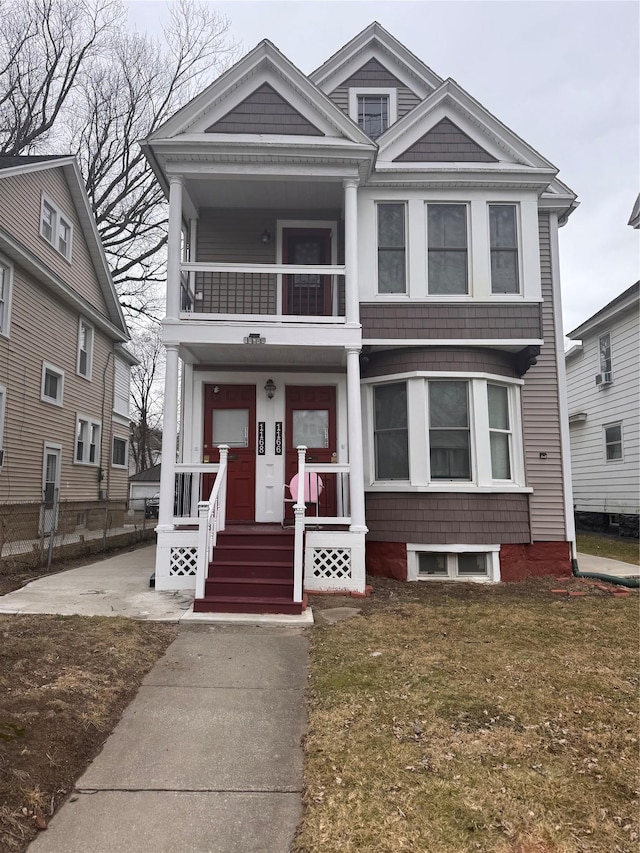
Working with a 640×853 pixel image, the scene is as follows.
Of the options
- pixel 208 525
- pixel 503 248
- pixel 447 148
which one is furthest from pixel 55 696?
pixel 447 148

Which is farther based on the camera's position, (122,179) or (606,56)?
(122,179)

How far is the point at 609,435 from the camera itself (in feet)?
53.4

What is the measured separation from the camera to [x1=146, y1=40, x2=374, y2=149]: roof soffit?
25.1 ft

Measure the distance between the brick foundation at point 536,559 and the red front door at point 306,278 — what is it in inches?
186

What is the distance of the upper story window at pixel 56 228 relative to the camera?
14.5 meters

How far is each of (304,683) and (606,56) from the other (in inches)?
508

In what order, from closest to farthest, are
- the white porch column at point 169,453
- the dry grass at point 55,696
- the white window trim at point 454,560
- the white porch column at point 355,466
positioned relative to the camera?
the dry grass at point 55,696, the white porch column at point 169,453, the white porch column at point 355,466, the white window trim at point 454,560

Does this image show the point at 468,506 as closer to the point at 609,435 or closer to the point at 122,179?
the point at 609,435

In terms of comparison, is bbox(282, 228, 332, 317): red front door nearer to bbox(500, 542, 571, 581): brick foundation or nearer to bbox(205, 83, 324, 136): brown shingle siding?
bbox(205, 83, 324, 136): brown shingle siding

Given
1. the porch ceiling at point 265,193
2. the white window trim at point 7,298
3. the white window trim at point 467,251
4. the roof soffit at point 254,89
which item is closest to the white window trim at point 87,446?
the white window trim at point 7,298

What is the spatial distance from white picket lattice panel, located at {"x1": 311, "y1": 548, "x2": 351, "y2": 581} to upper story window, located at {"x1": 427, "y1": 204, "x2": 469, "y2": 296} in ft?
13.4

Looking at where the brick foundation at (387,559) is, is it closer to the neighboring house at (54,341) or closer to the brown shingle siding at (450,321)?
the brown shingle siding at (450,321)

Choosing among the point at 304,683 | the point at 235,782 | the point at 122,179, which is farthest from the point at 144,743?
the point at 122,179

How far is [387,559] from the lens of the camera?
8.25 meters
